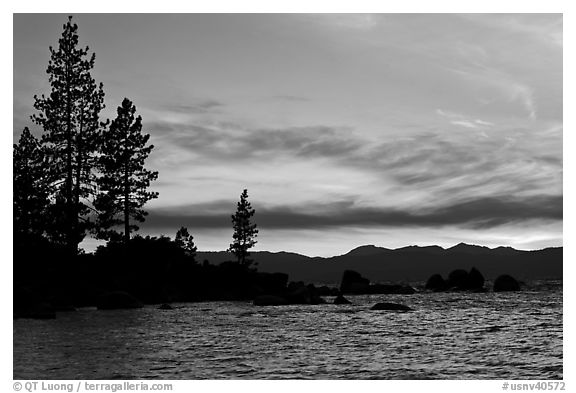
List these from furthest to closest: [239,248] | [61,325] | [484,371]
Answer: [239,248], [61,325], [484,371]

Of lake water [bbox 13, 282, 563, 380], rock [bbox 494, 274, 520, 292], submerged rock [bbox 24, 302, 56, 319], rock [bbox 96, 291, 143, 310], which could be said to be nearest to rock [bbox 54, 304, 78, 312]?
lake water [bbox 13, 282, 563, 380]

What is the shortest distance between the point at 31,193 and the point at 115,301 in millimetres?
14919

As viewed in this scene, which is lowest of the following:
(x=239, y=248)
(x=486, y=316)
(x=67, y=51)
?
(x=486, y=316)

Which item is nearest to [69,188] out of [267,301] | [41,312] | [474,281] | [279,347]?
[267,301]

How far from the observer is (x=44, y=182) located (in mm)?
54156

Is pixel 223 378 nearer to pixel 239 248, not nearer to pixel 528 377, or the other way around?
pixel 528 377

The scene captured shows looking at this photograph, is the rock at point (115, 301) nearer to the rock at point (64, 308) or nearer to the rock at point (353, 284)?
the rock at point (64, 308)

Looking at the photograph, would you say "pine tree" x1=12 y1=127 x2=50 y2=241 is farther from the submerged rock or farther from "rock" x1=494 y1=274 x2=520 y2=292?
"rock" x1=494 y1=274 x2=520 y2=292

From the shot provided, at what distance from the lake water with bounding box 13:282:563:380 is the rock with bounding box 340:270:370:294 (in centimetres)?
4530

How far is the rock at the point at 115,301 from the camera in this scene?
43938 mm

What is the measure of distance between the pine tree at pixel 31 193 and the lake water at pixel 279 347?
1579cm

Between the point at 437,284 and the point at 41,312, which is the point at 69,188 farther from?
the point at 437,284
